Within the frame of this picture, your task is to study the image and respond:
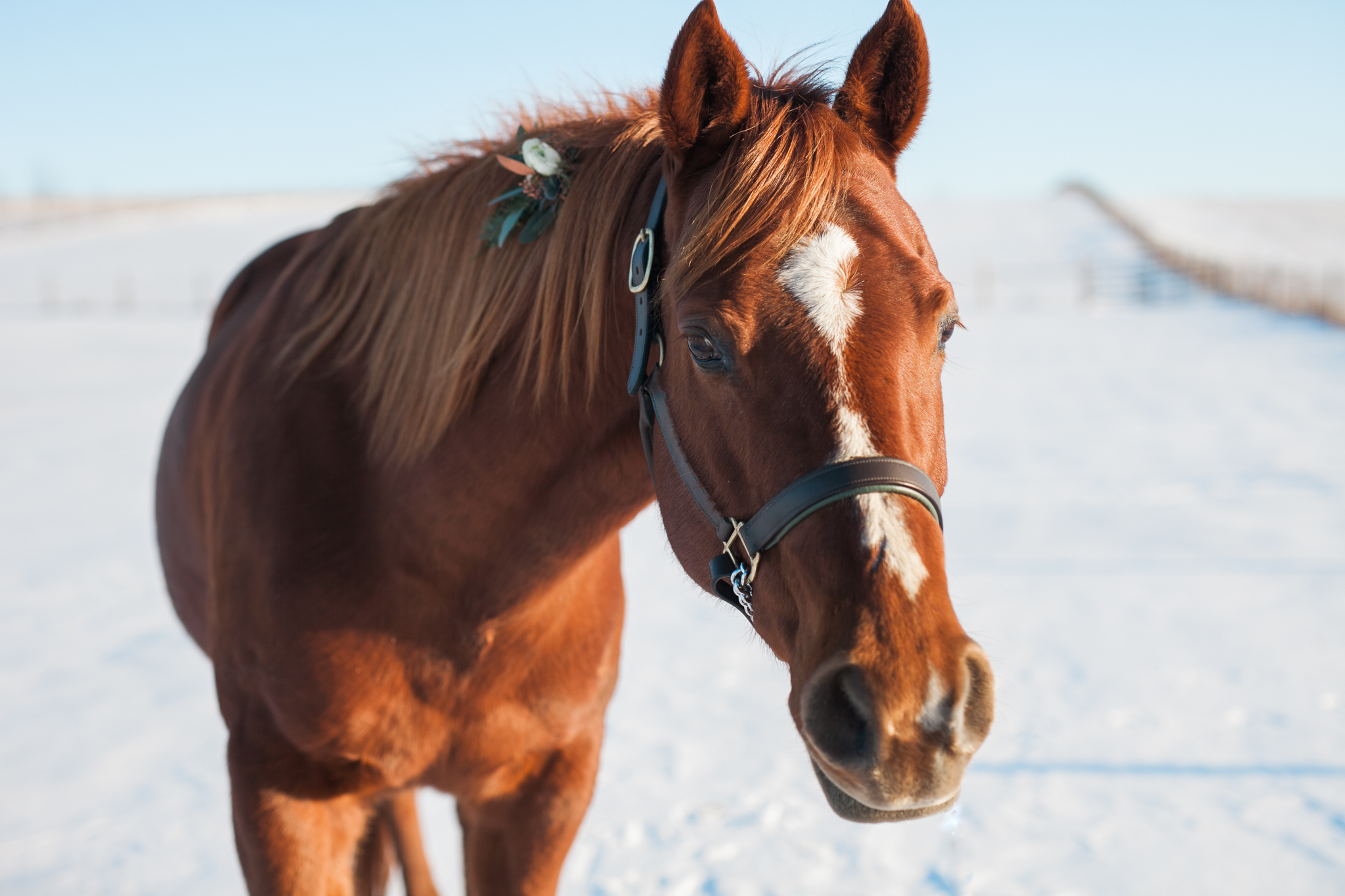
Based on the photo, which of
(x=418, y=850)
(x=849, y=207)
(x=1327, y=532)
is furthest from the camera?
(x=1327, y=532)

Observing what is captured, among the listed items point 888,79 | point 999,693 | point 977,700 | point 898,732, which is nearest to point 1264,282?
point 999,693

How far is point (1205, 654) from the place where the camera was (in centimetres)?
467

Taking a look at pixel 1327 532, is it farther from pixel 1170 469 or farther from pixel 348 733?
pixel 348 733

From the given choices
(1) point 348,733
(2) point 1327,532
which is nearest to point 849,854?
(1) point 348,733

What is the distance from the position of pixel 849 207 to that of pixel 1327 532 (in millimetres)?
6729

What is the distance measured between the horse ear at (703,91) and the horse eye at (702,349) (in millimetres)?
344

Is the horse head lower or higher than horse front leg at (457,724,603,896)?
higher

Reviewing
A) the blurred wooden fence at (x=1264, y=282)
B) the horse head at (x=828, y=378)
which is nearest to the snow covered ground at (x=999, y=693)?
the horse head at (x=828, y=378)

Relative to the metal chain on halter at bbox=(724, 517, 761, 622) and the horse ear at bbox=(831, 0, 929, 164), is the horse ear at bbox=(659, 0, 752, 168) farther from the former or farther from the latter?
the metal chain on halter at bbox=(724, 517, 761, 622)

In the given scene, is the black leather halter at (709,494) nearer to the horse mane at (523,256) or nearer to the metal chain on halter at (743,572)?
the metal chain on halter at (743,572)

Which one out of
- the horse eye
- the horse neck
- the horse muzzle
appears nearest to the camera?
the horse muzzle

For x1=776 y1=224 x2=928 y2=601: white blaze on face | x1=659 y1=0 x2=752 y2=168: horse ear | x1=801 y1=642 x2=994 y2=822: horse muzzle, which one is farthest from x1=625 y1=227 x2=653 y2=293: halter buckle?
x1=801 y1=642 x2=994 y2=822: horse muzzle

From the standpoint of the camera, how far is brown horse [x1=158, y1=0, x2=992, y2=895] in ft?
3.99

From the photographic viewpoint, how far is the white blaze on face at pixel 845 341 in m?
1.18
